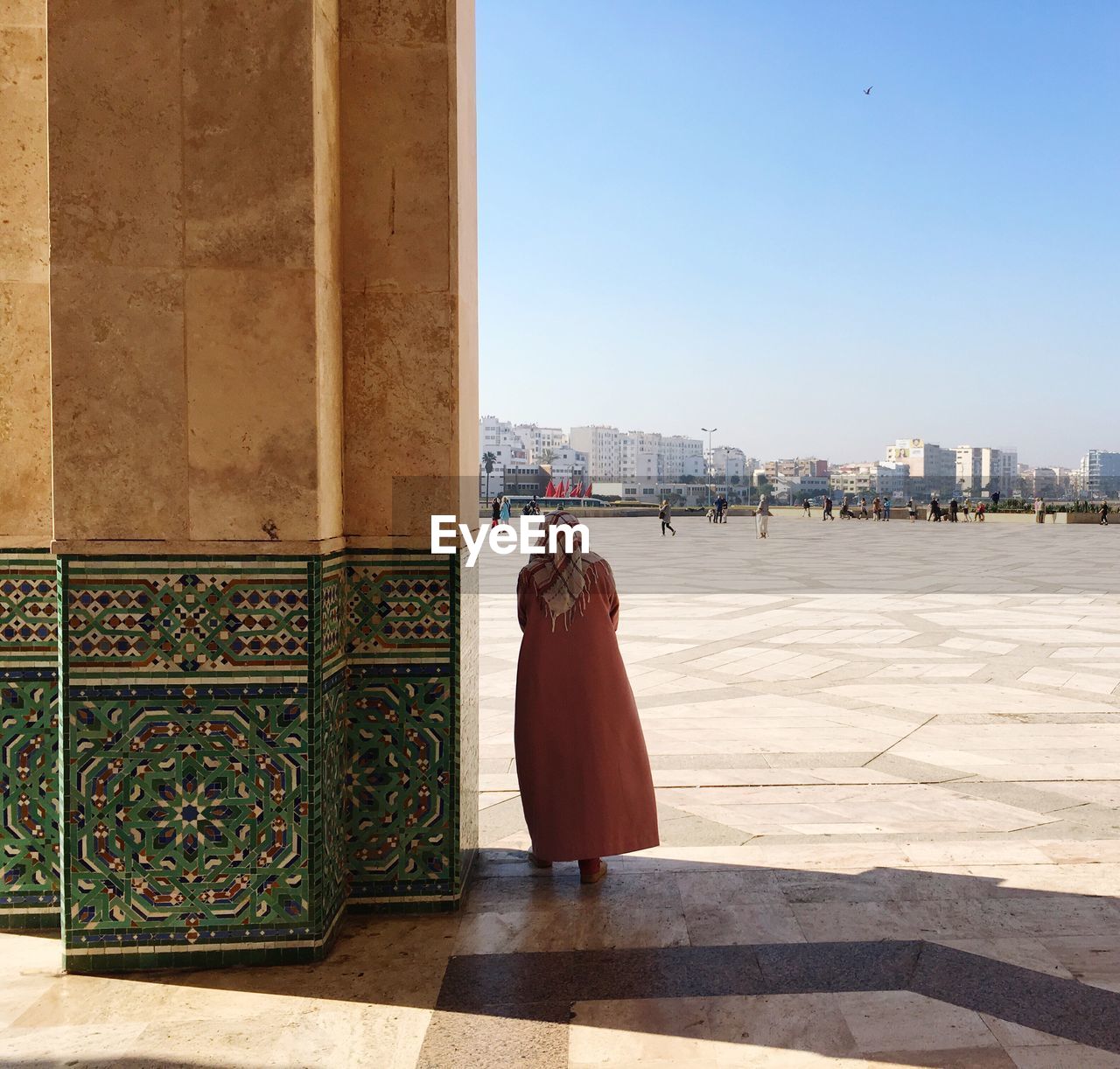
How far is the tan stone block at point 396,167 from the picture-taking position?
289 centimetres

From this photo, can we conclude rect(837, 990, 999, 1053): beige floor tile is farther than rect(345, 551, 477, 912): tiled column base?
No

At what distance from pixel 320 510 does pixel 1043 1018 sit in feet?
7.29

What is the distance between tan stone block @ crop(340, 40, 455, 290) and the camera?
2889 mm

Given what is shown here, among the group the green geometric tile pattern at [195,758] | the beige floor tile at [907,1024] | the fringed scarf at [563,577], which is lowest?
the beige floor tile at [907,1024]

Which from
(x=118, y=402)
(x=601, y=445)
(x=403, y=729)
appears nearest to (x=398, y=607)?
(x=403, y=729)

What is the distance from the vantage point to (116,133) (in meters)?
2.56

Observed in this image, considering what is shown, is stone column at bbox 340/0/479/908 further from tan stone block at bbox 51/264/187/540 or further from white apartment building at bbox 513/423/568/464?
Result: white apartment building at bbox 513/423/568/464

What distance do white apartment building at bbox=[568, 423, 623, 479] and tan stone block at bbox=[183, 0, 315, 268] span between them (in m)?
165

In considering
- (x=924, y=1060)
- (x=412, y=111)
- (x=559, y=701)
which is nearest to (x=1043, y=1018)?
(x=924, y=1060)

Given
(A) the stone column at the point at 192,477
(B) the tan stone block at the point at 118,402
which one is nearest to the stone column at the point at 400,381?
(A) the stone column at the point at 192,477

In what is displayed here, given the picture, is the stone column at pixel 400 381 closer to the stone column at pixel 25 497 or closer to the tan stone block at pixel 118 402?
the tan stone block at pixel 118 402

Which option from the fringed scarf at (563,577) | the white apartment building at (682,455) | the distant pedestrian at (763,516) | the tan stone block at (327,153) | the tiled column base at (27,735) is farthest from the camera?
the white apartment building at (682,455)

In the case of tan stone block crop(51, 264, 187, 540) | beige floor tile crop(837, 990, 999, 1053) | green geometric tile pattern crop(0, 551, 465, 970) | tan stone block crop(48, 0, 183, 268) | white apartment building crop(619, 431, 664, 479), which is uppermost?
white apartment building crop(619, 431, 664, 479)

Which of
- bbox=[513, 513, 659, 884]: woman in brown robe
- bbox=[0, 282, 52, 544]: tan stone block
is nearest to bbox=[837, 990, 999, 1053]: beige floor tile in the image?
bbox=[513, 513, 659, 884]: woman in brown robe
